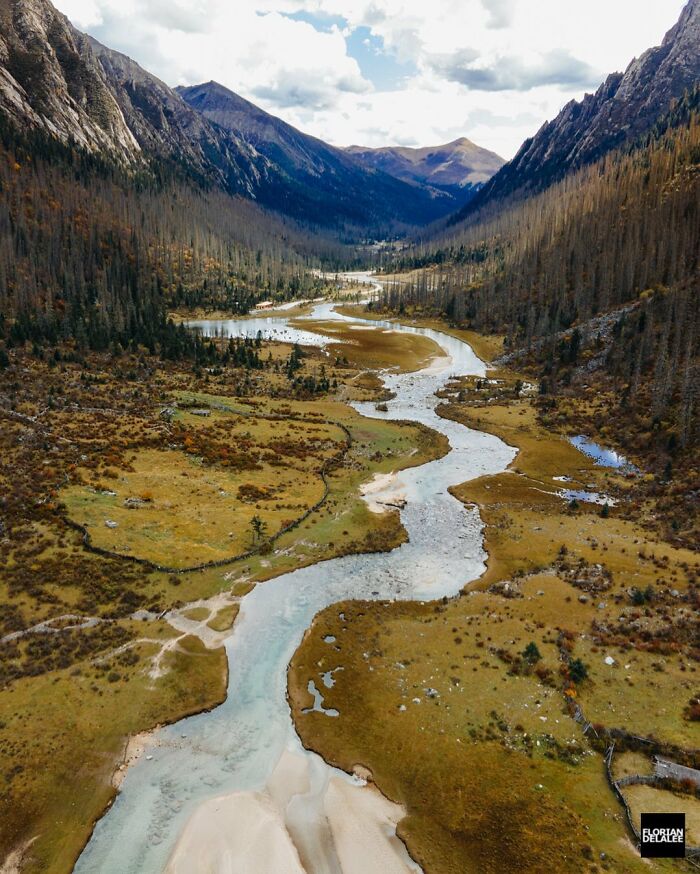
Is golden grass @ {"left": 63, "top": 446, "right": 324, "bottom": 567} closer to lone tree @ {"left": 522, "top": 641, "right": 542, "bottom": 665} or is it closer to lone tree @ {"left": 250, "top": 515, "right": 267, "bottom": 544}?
lone tree @ {"left": 250, "top": 515, "right": 267, "bottom": 544}

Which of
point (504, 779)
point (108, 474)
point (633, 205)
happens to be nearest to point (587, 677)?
point (504, 779)

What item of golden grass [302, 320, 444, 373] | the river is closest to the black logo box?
the river

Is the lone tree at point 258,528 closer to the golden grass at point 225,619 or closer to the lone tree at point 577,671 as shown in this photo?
the golden grass at point 225,619

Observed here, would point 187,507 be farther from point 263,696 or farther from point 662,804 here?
point 662,804

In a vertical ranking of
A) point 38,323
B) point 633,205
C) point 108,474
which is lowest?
point 108,474

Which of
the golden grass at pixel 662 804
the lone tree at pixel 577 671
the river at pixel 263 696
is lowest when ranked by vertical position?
the river at pixel 263 696

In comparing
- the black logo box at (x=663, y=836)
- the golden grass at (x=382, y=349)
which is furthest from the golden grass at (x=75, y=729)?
the golden grass at (x=382, y=349)

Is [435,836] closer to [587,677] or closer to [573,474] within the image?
[587,677]
